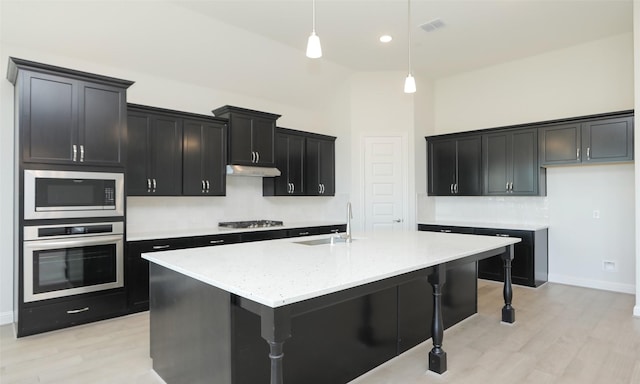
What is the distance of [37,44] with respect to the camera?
12.1 feet

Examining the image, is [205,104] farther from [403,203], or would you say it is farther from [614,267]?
[614,267]

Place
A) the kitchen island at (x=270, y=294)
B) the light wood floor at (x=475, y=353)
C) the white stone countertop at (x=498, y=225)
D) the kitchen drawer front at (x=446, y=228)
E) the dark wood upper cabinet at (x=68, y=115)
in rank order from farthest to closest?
1. the kitchen drawer front at (x=446, y=228)
2. the white stone countertop at (x=498, y=225)
3. the dark wood upper cabinet at (x=68, y=115)
4. the light wood floor at (x=475, y=353)
5. the kitchen island at (x=270, y=294)

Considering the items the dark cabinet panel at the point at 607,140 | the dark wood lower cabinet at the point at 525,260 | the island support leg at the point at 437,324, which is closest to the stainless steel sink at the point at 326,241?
the island support leg at the point at 437,324

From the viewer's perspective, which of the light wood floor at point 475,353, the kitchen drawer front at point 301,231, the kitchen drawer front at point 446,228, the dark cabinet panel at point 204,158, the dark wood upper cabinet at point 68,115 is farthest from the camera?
the kitchen drawer front at point 446,228

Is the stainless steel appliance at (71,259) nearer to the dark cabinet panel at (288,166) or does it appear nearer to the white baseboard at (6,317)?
the white baseboard at (6,317)

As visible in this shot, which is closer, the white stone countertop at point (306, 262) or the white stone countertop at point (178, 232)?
the white stone countertop at point (306, 262)

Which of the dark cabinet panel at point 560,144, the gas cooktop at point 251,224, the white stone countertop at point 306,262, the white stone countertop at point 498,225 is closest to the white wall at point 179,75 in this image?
the gas cooktop at point 251,224

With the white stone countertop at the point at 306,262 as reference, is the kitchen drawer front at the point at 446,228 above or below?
below

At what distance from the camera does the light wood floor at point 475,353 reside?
2.54 m

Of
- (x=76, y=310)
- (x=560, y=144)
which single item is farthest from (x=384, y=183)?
(x=76, y=310)

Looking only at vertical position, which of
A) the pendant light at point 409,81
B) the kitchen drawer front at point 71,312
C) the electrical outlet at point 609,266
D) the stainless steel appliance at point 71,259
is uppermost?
the pendant light at point 409,81

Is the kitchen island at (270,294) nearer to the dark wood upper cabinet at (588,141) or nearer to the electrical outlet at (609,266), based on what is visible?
the dark wood upper cabinet at (588,141)

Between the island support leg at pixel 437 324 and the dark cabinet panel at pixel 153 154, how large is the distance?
327 centimetres

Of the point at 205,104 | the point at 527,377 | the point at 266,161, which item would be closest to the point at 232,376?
the point at 527,377
